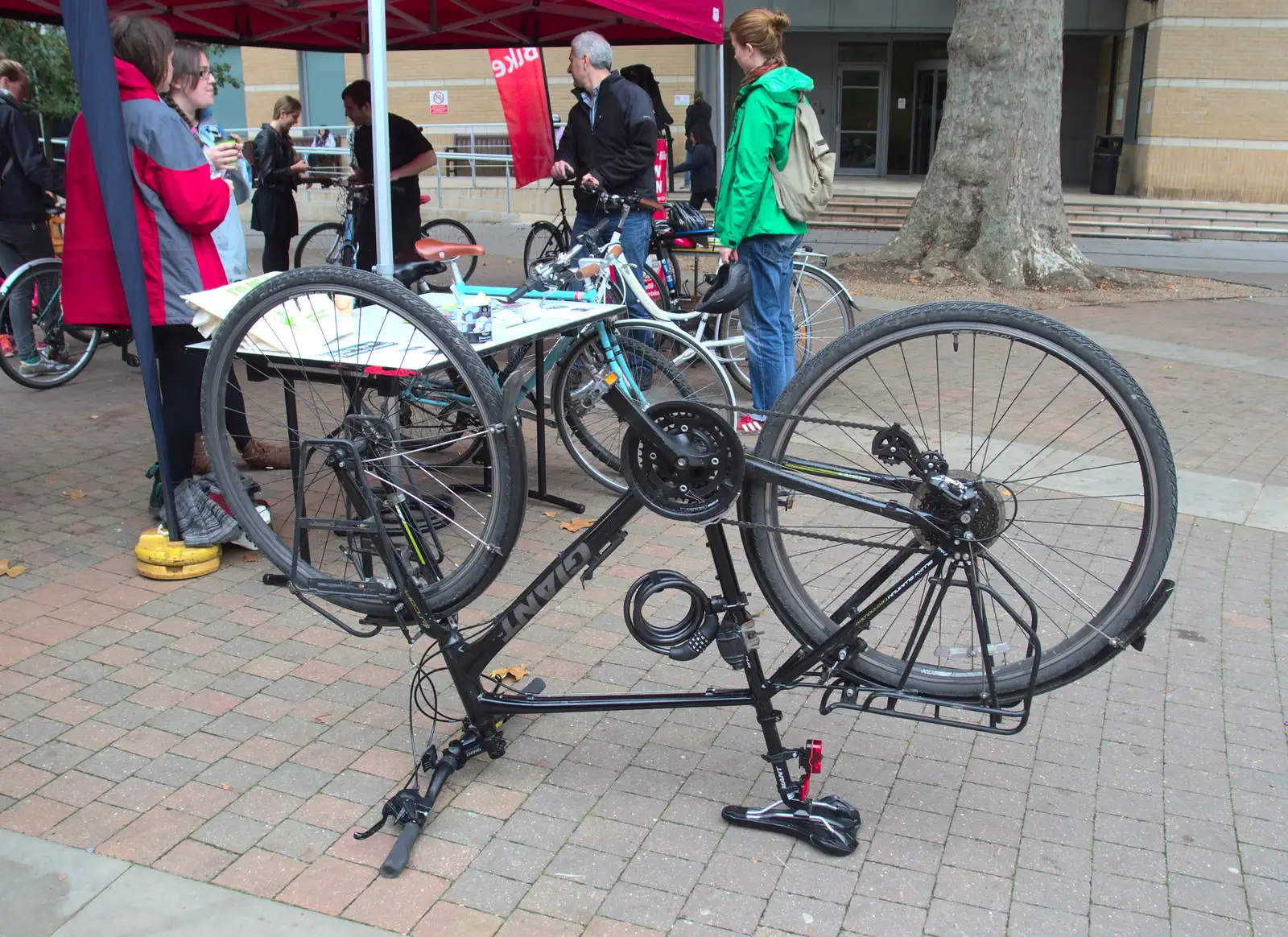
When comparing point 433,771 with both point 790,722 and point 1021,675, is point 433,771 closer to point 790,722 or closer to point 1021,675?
point 790,722

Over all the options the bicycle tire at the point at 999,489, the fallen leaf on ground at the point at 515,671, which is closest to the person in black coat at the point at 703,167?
the fallen leaf on ground at the point at 515,671

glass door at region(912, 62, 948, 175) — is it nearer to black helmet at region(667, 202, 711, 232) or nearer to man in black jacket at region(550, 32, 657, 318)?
black helmet at region(667, 202, 711, 232)

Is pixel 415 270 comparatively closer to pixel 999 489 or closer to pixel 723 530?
pixel 723 530

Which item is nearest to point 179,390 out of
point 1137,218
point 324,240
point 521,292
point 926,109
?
point 521,292

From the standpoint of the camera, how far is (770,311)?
19.8 ft

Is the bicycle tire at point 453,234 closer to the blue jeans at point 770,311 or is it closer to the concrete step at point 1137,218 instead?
the blue jeans at point 770,311

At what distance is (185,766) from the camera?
322 centimetres

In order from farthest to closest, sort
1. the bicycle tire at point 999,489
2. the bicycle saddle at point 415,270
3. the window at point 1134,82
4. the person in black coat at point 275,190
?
the window at point 1134,82, the person in black coat at point 275,190, the bicycle saddle at point 415,270, the bicycle tire at point 999,489

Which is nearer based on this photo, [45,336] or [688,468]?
[688,468]

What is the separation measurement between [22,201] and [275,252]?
7.89ft

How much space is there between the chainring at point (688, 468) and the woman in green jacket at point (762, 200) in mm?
2798

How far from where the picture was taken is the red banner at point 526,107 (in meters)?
9.41

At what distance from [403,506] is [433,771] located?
2.38 feet

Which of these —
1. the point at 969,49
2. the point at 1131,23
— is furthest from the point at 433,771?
the point at 1131,23
